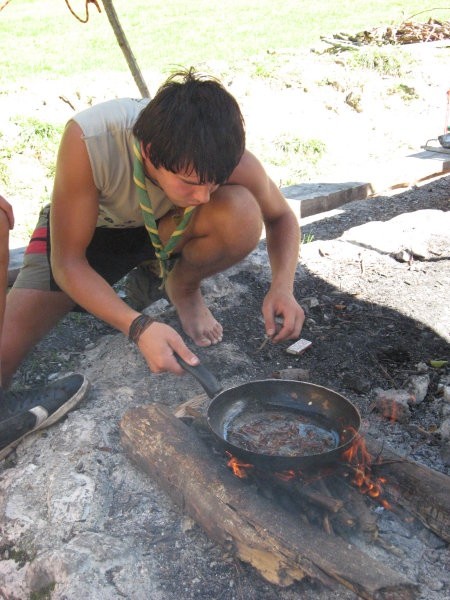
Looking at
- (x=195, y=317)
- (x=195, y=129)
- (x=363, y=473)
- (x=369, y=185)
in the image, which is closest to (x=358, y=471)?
(x=363, y=473)

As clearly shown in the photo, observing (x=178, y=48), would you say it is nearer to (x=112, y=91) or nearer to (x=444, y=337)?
(x=112, y=91)

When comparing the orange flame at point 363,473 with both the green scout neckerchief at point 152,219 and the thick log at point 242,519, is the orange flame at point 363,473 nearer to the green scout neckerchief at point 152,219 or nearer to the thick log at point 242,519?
the thick log at point 242,519

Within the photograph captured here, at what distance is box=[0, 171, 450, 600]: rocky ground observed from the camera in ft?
6.55

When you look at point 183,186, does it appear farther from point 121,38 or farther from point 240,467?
point 121,38

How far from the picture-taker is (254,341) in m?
3.33

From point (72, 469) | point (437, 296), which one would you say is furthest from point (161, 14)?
point (72, 469)

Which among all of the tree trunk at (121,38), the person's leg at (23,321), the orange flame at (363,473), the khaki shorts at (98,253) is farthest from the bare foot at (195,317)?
the tree trunk at (121,38)

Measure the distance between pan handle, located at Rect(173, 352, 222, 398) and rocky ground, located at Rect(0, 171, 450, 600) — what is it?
37 centimetres

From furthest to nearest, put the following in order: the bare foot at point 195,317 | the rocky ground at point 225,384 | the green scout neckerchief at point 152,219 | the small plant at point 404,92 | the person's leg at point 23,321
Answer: the small plant at point 404,92 → the bare foot at point 195,317 → the person's leg at point 23,321 → the green scout neckerchief at point 152,219 → the rocky ground at point 225,384

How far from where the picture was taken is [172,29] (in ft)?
48.5

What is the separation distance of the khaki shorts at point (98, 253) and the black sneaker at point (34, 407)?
1.56 ft

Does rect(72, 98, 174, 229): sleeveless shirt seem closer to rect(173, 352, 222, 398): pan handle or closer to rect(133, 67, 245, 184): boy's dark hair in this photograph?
rect(133, 67, 245, 184): boy's dark hair

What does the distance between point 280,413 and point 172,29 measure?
45.1 ft

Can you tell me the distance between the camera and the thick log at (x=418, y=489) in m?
2.04
